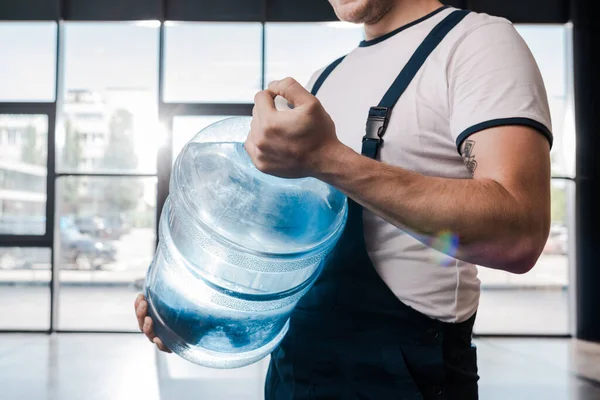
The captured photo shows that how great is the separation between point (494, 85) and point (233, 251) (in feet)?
1.35

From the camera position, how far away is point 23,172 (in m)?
5.21

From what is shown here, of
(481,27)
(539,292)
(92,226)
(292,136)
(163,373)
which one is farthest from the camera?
(539,292)

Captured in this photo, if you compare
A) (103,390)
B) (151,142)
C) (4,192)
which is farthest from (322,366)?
(4,192)

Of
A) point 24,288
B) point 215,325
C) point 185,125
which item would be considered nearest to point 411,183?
point 215,325

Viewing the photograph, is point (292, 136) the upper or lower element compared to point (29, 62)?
lower

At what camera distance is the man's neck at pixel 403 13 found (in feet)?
2.99

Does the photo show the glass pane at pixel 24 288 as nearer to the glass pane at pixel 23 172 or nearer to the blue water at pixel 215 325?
the glass pane at pixel 23 172

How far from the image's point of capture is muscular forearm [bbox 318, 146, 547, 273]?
542 millimetres

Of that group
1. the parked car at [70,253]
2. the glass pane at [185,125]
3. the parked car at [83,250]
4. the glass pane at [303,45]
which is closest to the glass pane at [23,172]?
the parked car at [70,253]

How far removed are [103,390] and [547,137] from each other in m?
3.32

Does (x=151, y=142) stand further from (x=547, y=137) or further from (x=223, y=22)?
(x=547, y=137)

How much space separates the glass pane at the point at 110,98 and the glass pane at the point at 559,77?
3.88m

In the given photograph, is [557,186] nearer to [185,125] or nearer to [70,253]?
[185,125]

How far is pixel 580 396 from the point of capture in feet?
10.6
